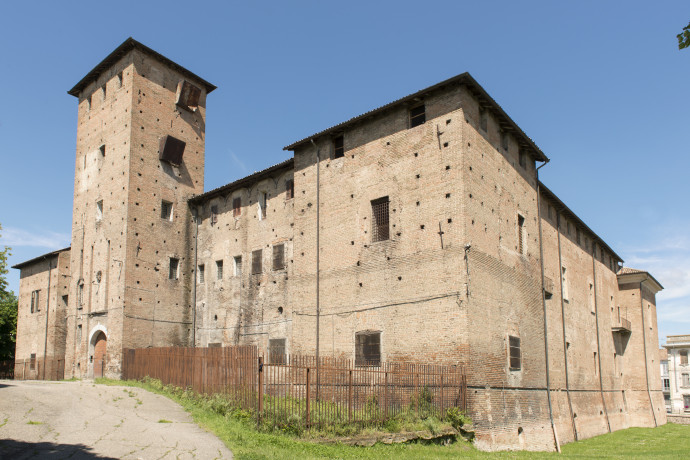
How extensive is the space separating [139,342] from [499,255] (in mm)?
16103

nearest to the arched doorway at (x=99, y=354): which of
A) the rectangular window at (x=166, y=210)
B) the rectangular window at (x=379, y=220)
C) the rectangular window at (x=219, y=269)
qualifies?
the rectangular window at (x=219, y=269)

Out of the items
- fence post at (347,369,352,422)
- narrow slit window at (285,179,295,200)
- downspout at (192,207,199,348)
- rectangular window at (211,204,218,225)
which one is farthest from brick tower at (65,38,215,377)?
fence post at (347,369,352,422)

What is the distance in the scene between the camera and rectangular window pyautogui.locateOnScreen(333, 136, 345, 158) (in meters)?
20.9

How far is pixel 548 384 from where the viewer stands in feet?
68.0

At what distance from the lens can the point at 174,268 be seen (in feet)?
90.6

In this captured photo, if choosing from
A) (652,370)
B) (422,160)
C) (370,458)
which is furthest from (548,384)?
(652,370)

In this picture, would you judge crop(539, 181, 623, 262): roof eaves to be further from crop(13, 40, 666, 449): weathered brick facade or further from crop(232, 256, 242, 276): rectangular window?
crop(232, 256, 242, 276): rectangular window

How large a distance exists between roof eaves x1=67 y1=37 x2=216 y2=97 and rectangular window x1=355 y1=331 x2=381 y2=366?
18425 millimetres

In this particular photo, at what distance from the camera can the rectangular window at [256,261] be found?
24.3 metres

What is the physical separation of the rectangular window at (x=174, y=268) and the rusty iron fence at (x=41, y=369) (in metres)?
8.71

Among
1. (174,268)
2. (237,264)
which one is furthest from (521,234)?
(174,268)

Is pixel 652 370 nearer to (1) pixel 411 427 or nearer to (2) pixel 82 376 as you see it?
(1) pixel 411 427

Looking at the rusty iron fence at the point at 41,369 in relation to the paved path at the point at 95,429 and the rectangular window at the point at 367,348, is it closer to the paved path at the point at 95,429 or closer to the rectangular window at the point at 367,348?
the paved path at the point at 95,429

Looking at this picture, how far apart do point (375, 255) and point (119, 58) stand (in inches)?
726
